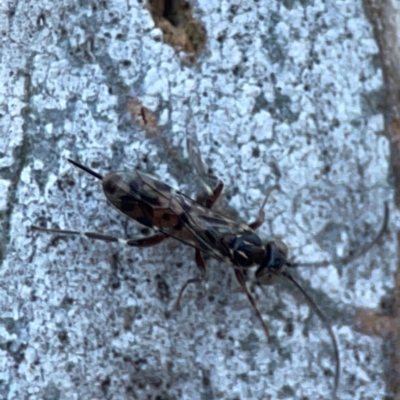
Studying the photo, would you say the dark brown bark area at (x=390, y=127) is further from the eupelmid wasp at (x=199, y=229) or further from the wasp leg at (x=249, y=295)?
the wasp leg at (x=249, y=295)

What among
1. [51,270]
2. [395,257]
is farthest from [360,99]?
[51,270]

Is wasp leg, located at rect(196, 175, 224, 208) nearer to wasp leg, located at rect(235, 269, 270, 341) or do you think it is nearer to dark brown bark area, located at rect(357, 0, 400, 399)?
wasp leg, located at rect(235, 269, 270, 341)

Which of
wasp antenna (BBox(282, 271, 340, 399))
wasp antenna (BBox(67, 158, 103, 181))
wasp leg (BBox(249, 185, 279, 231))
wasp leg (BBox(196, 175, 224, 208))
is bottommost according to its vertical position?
wasp antenna (BBox(282, 271, 340, 399))

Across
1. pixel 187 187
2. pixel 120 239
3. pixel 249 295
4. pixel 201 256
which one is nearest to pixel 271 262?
pixel 249 295

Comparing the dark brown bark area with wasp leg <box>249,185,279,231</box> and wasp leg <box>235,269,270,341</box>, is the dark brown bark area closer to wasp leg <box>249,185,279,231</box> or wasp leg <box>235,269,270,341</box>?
wasp leg <box>235,269,270,341</box>

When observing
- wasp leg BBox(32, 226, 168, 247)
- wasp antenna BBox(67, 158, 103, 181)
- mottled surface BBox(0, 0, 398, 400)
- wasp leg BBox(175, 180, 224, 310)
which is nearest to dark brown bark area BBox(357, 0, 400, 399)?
mottled surface BBox(0, 0, 398, 400)

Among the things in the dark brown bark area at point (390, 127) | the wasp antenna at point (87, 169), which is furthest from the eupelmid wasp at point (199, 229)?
the dark brown bark area at point (390, 127)

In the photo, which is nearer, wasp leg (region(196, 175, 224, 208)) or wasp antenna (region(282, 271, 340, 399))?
wasp antenna (region(282, 271, 340, 399))

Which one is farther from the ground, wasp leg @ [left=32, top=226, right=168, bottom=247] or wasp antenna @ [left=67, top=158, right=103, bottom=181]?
wasp antenna @ [left=67, top=158, right=103, bottom=181]
